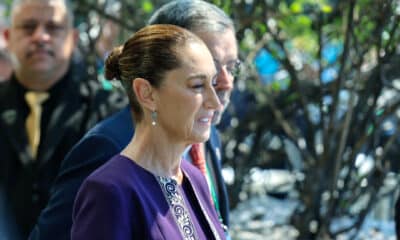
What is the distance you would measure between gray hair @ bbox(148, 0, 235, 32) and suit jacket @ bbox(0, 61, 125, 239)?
967 mm

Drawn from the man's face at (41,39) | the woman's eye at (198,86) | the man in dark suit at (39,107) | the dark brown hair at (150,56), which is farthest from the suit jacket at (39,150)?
the woman's eye at (198,86)

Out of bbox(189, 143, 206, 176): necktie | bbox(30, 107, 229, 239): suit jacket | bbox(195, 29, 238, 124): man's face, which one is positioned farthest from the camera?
bbox(189, 143, 206, 176): necktie

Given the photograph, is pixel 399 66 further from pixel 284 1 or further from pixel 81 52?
pixel 81 52

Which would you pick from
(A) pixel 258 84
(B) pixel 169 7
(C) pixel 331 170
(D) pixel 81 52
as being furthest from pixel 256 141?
(B) pixel 169 7

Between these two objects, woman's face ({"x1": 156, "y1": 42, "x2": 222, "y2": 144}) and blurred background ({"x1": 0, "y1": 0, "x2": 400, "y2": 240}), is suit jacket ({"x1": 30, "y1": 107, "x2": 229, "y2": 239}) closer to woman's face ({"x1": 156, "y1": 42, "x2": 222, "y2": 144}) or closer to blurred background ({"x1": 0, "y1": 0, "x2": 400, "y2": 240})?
woman's face ({"x1": 156, "y1": 42, "x2": 222, "y2": 144})

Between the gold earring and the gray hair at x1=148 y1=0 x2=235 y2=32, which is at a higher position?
the gray hair at x1=148 y1=0 x2=235 y2=32

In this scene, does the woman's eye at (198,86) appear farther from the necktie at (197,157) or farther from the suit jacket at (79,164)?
the necktie at (197,157)

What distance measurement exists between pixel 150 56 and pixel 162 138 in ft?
0.70

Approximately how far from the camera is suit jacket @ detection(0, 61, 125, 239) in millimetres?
3795

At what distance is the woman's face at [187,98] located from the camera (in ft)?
7.63

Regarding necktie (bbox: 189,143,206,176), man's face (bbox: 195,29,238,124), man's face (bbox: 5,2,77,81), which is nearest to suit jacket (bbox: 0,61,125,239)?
man's face (bbox: 5,2,77,81)

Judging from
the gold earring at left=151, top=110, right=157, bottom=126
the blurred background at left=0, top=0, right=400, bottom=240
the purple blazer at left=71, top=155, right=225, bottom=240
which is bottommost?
the blurred background at left=0, top=0, right=400, bottom=240

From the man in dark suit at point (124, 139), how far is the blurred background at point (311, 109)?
3.77ft

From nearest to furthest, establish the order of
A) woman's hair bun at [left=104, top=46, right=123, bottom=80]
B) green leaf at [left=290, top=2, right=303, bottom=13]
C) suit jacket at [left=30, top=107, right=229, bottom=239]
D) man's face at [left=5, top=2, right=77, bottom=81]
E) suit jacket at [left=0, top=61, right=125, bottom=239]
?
woman's hair bun at [left=104, top=46, right=123, bottom=80] < suit jacket at [left=30, top=107, right=229, bottom=239] < suit jacket at [left=0, top=61, right=125, bottom=239] < man's face at [left=5, top=2, right=77, bottom=81] < green leaf at [left=290, top=2, right=303, bottom=13]
